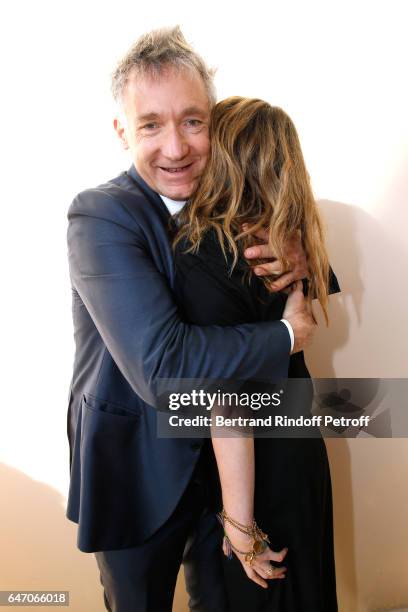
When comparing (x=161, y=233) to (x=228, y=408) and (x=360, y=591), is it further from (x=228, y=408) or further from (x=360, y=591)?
Result: (x=360, y=591)

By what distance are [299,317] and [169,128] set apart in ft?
1.51

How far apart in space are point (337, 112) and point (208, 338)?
88cm

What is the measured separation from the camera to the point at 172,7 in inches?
54.3

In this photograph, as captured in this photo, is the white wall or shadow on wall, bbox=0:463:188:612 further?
shadow on wall, bbox=0:463:188:612

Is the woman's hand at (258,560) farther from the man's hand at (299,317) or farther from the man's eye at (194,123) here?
the man's eye at (194,123)

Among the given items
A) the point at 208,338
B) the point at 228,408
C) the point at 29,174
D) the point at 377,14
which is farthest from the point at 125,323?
the point at 377,14

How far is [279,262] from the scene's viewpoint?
1.03 metres

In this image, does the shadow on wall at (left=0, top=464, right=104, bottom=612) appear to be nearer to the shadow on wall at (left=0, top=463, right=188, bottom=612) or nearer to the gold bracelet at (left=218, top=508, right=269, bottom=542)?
the shadow on wall at (left=0, top=463, right=188, bottom=612)

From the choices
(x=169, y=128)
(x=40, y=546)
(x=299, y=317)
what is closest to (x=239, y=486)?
(x=299, y=317)

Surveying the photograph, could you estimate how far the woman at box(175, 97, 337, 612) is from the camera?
992 mm

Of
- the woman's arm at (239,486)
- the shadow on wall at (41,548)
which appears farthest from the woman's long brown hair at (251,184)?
the shadow on wall at (41,548)

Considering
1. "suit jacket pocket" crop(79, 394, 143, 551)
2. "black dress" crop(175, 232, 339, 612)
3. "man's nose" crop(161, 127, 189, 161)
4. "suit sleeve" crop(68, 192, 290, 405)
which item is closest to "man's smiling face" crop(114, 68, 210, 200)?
"man's nose" crop(161, 127, 189, 161)

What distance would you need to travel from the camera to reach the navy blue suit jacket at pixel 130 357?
0.93 m

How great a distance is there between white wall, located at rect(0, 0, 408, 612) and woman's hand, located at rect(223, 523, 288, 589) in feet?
2.23
